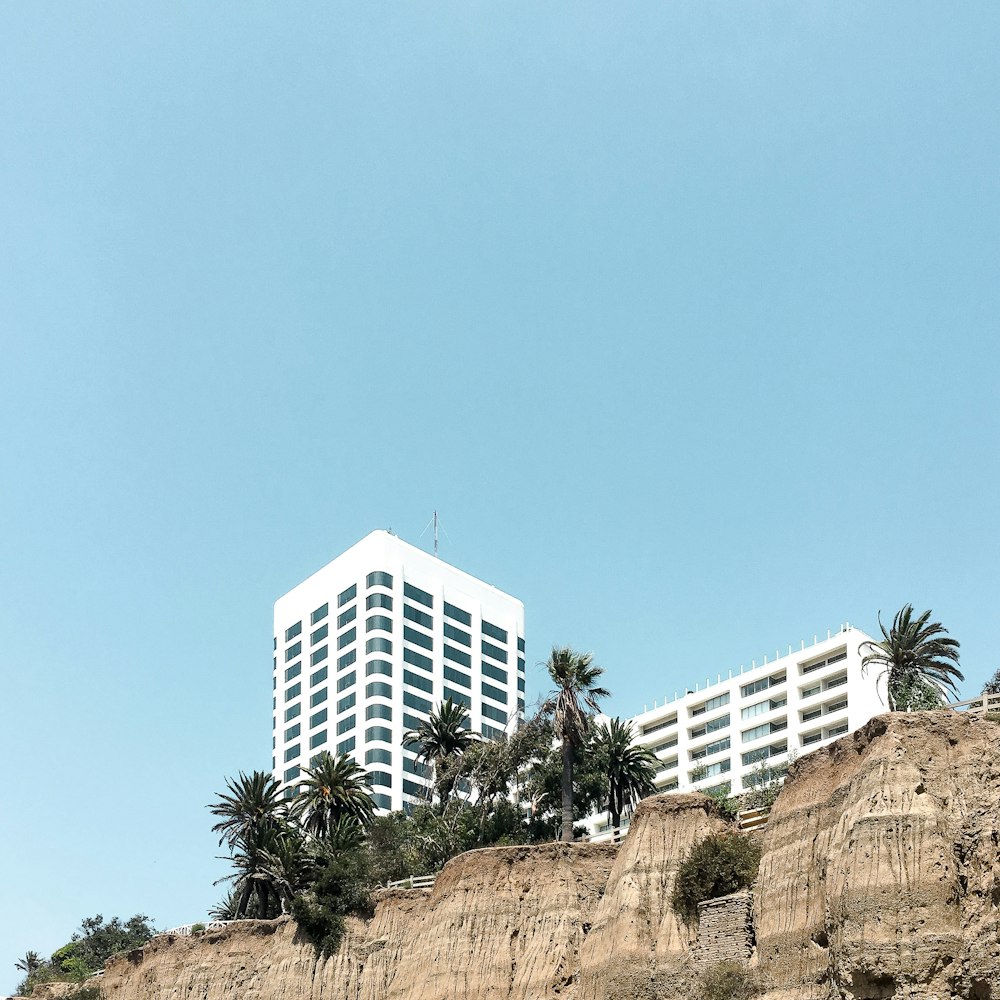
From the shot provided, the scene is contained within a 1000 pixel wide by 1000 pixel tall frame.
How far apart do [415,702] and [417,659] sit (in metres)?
4.69

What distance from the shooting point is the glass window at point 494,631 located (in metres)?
161

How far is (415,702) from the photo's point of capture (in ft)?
489

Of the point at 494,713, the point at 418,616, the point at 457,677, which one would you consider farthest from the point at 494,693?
the point at 418,616

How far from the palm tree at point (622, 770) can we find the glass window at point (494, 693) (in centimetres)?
7375

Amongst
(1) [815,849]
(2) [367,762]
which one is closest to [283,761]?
(2) [367,762]

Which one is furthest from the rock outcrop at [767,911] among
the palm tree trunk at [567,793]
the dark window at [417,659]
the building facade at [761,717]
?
the dark window at [417,659]

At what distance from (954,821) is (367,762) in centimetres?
10876

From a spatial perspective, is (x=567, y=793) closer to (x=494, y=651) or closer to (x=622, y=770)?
(x=622, y=770)

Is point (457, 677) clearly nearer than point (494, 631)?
Yes

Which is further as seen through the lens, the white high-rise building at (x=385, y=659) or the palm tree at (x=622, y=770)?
the white high-rise building at (x=385, y=659)

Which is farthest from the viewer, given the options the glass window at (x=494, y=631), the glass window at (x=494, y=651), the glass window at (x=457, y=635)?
the glass window at (x=494, y=631)

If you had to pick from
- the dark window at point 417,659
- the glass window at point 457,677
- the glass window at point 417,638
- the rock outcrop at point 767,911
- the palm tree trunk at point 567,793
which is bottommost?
the rock outcrop at point 767,911

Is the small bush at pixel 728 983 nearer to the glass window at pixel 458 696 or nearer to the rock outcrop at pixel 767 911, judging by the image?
the rock outcrop at pixel 767 911

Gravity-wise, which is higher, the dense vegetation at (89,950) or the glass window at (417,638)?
the glass window at (417,638)
